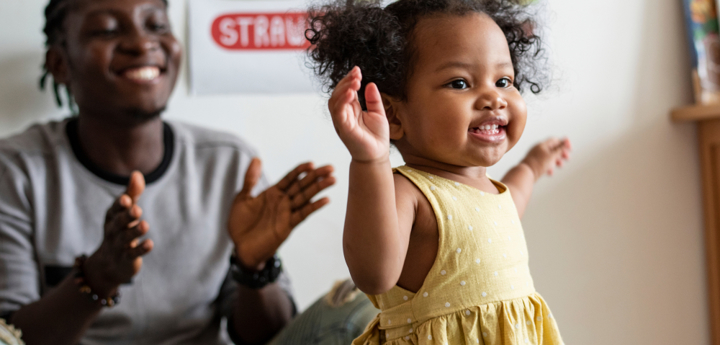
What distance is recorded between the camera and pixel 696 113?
144 cm

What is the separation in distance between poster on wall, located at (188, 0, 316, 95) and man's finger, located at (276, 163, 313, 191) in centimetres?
46

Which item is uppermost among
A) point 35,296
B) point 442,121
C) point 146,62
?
point 146,62

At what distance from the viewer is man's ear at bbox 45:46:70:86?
3.99ft

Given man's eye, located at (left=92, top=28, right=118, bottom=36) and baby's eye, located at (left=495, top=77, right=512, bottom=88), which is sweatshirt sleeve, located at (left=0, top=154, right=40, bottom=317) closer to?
man's eye, located at (left=92, top=28, right=118, bottom=36)

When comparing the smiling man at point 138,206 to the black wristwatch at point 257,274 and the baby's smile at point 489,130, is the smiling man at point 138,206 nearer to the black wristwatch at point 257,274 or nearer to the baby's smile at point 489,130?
the black wristwatch at point 257,274

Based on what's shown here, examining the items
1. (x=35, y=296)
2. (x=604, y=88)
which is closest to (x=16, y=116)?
(x=35, y=296)

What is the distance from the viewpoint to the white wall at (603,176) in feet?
4.78

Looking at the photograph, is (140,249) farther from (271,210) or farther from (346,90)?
(346,90)

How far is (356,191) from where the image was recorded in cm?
55

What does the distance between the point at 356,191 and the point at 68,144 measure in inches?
34.7

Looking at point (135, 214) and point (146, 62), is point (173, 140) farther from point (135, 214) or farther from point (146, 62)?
point (135, 214)

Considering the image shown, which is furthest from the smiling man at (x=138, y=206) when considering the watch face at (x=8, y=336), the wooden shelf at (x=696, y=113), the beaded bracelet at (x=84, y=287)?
the wooden shelf at (x=696, y=113)

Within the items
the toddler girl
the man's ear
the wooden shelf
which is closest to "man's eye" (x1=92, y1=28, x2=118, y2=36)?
the man's ear

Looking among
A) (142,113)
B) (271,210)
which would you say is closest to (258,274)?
(271,210)
